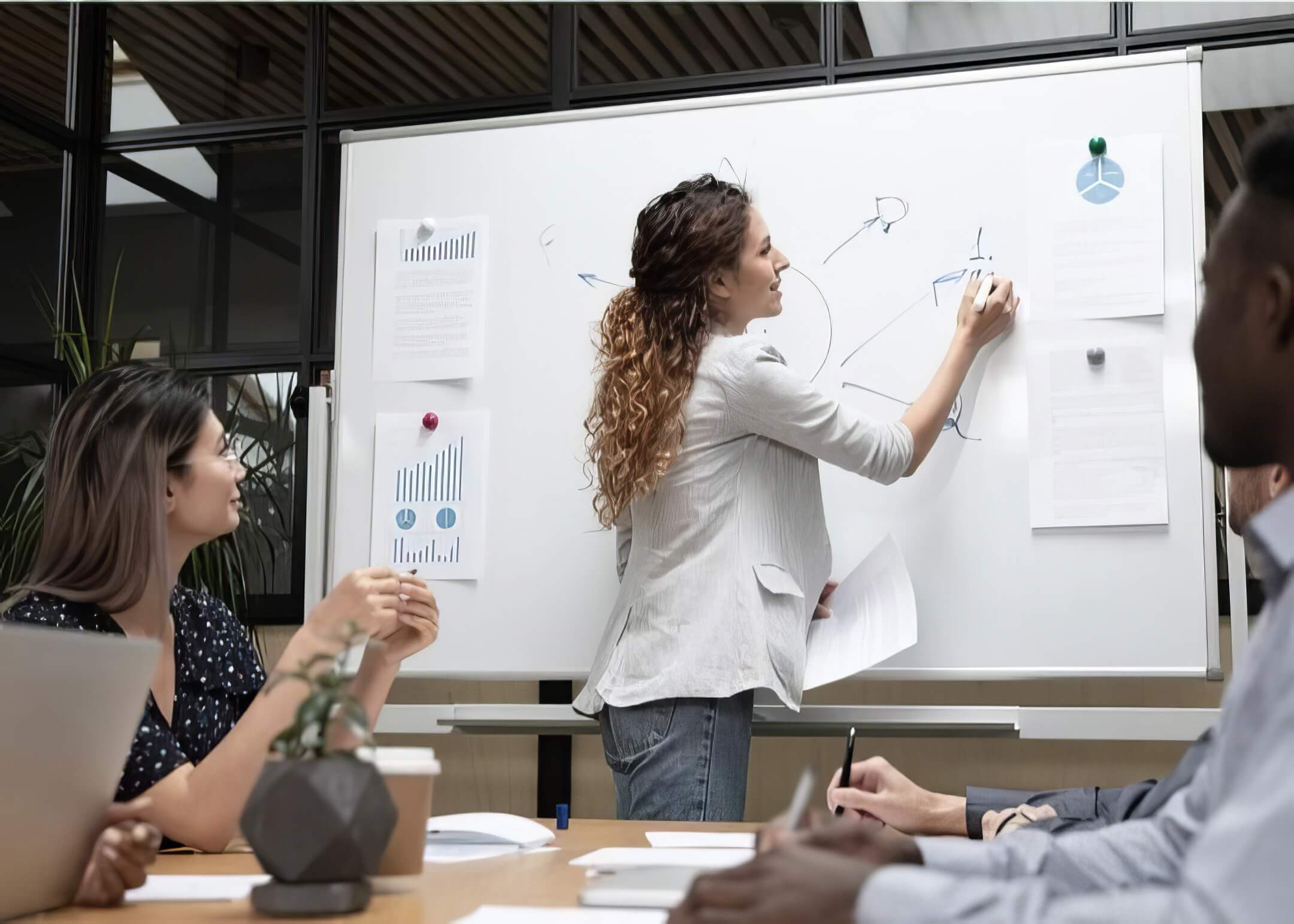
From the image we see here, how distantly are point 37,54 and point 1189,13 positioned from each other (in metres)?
3.27

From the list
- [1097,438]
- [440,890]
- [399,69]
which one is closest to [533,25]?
[399,69]

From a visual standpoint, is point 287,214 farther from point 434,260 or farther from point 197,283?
point 434,260

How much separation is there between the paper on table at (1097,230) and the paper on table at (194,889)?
5.95 ft

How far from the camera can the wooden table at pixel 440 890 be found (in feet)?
3.12

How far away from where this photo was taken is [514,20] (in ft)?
11.7

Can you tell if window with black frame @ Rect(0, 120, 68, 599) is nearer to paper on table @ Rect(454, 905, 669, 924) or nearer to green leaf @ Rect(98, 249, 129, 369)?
green leaf @ Rect(98, 249, 129, 369)

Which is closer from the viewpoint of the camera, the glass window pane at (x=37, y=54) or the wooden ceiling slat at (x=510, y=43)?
A: the wooden ceiling slat at (x=510, y=43)

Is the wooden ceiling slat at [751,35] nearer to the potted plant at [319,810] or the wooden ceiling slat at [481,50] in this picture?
the wooden ceiling slat at [481,50]

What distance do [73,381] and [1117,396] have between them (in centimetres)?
288

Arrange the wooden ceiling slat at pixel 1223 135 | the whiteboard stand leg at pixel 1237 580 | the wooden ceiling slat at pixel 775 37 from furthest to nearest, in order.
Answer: the wooden ceiling slat at pixel 775 37 → the wooden ceiling slat at pixel 1223 135 → the whiteboard stand leg at pixel 1237 580

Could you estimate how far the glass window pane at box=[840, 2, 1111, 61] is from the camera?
3.00 m

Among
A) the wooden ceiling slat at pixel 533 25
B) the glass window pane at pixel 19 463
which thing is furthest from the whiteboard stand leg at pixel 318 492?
the wooden ceiling slat at pixel 533 25

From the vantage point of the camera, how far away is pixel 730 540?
83.6 inches


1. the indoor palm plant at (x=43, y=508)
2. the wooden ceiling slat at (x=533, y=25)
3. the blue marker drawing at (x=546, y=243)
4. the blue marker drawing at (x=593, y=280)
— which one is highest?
the wooden ceiling slat at (x=533, y=25)
